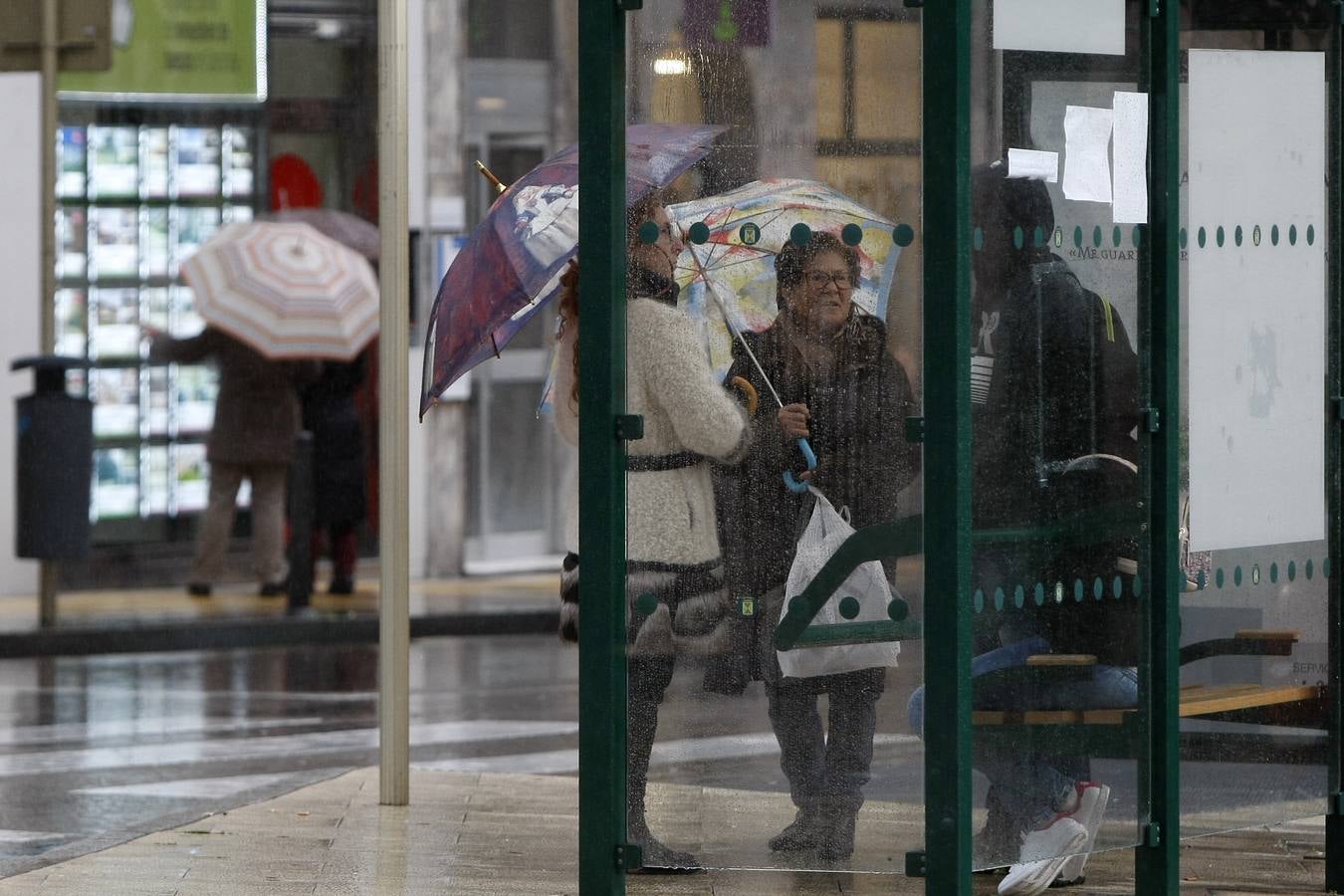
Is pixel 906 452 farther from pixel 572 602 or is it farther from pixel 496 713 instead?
pixel 496 713

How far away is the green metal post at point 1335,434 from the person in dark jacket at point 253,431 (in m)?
9.40

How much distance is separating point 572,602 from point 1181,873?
183cm

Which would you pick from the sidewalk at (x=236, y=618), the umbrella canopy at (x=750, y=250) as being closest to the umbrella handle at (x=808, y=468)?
the umbrella canopy at (x=750, y=250)

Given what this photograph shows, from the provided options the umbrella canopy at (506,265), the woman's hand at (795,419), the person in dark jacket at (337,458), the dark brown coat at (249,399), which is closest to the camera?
the woman's hand at (795,419)

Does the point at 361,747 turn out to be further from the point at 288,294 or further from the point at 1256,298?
the point at 288,294

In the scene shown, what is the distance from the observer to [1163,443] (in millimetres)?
5328

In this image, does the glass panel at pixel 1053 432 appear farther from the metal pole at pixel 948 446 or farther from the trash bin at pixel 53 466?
the trash bin at pixel 53 466

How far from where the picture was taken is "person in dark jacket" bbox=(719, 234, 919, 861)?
4914 millimetres

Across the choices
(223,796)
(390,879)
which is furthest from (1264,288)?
(223,796)

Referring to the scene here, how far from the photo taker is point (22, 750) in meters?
9.23

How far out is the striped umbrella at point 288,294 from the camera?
45.1ft

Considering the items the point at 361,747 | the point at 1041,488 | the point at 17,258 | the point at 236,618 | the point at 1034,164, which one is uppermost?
the point at 17,258

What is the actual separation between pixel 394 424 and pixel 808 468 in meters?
2.53

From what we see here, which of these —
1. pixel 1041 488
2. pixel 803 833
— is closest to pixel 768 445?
pixel 1041 488
